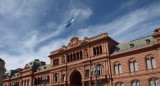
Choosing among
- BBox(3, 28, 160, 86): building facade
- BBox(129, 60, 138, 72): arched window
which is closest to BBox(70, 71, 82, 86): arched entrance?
BBox(3, 28, 160, 86): building facade

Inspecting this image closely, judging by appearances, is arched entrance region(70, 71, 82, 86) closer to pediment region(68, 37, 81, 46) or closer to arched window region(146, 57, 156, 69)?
pediment region(68, 37, 81, 46)

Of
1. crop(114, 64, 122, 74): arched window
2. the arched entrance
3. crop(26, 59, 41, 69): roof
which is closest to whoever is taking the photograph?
crop(114, 64, 122, 74): arched window

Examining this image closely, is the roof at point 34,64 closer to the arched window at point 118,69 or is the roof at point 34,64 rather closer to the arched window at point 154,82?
the arched window at point 118,69

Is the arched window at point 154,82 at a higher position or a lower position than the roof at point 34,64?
lower

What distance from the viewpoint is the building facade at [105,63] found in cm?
4256

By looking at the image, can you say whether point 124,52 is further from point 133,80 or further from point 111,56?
point 133,80

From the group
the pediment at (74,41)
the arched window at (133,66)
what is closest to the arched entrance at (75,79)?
the pediment at (74,41)

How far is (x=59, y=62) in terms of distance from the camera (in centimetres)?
6325

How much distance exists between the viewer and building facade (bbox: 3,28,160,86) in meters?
42.6

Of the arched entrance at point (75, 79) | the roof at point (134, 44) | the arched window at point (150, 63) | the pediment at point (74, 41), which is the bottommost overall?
the arched entrance at point (75, 79)

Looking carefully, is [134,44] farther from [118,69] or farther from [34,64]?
[34,64]

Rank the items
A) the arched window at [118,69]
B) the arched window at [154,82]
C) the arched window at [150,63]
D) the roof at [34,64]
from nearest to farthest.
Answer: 1. the arched window at [154,82]
2. the arched window at [150,63]
3. the arched window at [118,69]
4. the roof at [34,64]

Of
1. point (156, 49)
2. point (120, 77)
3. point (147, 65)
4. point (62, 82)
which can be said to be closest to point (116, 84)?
point (120, 77)

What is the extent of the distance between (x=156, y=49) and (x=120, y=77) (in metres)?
11.5
